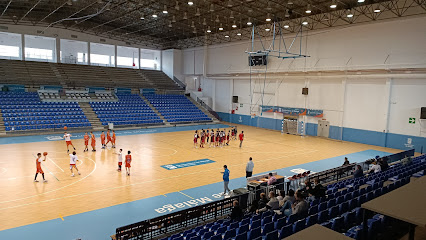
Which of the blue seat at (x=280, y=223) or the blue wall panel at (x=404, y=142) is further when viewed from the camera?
the blue wall panel at (x=404, y=142)

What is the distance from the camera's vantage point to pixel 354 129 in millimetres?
26047

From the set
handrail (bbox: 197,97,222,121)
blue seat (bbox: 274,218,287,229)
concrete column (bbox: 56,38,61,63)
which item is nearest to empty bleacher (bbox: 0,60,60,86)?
concrete column (bbox: 56,38,61,63)

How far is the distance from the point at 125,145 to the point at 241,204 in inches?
556

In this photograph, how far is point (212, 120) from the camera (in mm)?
→ 37750

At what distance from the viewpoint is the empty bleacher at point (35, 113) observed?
2570cm

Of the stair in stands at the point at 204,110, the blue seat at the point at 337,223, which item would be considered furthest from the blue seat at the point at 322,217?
the stair in stands at the point at 204,110

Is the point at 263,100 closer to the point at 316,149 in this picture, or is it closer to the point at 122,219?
the point at 316,149

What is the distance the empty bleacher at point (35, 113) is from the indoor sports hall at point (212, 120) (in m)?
0.14

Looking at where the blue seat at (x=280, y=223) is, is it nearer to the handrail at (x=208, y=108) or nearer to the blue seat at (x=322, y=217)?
the blue seat at (x=322, y=217)

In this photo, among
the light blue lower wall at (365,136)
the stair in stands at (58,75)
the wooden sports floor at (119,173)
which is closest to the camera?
the wooden sports floor at (119,173)

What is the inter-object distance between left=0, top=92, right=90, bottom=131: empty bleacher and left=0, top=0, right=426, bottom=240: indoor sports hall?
0.14 m

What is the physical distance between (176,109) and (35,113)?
1561 cm

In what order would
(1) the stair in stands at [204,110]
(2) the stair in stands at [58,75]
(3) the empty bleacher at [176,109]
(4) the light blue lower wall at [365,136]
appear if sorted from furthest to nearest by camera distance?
(1) the stair in stands at [204,110]
(3) the empty bleacher at [176,109]
(2) the stair in stands at [58,75]
(4) the light blue lower wall at [365,136]

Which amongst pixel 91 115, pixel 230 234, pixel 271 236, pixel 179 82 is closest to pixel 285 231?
pixel 271 236
